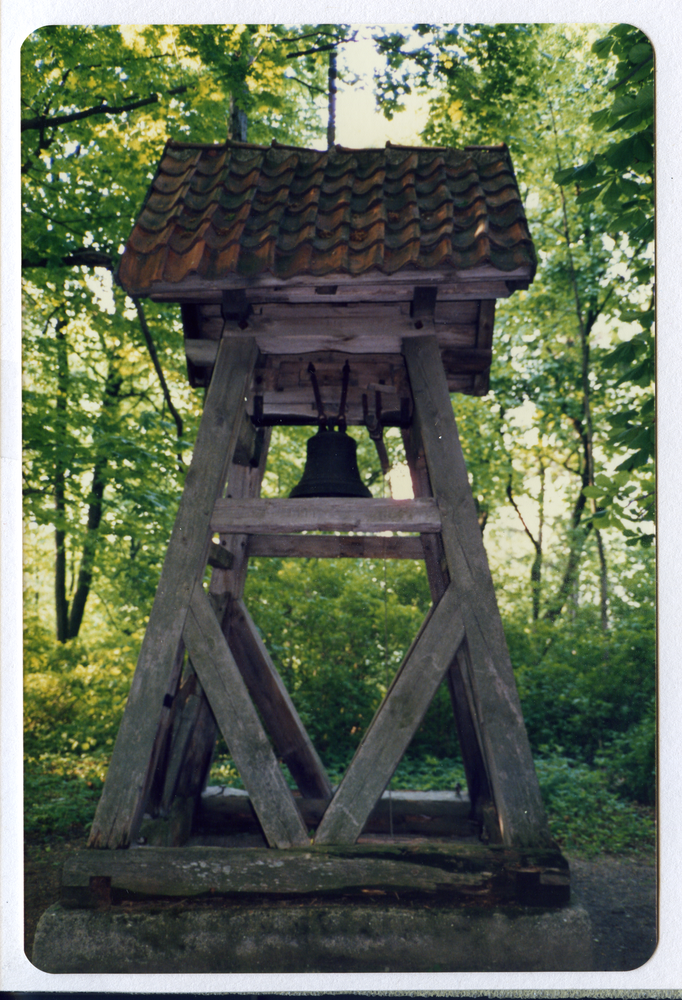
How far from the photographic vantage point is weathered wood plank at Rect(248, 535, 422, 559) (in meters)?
3.74

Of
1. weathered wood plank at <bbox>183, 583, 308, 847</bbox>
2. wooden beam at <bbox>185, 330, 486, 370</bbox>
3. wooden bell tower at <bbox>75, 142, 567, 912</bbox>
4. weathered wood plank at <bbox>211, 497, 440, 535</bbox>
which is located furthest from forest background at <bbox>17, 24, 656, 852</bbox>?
weathered wood plank at <bbox>183, 583, 308, 847</bbox>

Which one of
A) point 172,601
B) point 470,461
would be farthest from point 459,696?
point 470,461

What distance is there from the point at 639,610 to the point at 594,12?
3771 millimetres

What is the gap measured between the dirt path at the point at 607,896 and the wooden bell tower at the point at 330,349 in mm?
622

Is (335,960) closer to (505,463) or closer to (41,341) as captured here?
(41,341)

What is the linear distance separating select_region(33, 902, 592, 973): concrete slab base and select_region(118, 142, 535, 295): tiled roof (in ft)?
7.06

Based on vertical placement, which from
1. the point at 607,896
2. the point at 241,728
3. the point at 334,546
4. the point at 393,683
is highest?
the point at 334,546

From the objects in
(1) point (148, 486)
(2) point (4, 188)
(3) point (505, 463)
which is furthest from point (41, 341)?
(3) point (505, 463)

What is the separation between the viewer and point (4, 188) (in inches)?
98.2

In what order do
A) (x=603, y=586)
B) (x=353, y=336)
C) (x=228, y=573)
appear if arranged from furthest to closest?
(x=603, y=586) < (x=228, y=573) < (x=353, y=336)

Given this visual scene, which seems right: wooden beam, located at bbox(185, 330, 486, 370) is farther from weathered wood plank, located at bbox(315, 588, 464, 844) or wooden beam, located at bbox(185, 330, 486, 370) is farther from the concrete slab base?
the concrete slab base

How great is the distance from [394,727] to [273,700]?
1.55 meters

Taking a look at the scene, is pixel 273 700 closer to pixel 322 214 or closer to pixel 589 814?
pixel 322 214

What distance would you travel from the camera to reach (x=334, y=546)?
12.5ft
